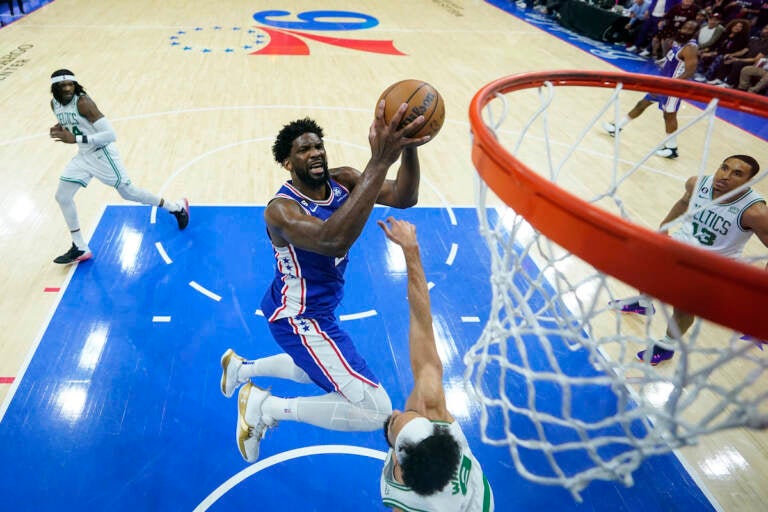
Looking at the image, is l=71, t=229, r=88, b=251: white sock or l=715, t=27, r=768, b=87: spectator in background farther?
l=715, t=27, r=768, b=87: spectator in background

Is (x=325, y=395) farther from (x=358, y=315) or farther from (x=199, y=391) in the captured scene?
(x=358, y=315)

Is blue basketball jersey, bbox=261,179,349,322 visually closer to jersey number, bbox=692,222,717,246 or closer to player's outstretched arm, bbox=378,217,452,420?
player's outstretched arm, bbox=378,217,452,420

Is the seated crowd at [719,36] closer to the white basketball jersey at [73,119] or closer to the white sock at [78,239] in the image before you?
the white basketball jersey at [73,119]

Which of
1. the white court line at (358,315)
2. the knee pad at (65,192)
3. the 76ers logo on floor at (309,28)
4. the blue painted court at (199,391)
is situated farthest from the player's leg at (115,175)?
the 76ers logo on floor at (309,28)

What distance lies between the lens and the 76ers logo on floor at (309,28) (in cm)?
1095

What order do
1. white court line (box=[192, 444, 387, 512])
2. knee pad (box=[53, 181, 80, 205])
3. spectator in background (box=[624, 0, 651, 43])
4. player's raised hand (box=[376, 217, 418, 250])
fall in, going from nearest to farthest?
player's raised hand (box=[376, 217, 418, 250]), white court line (box=[192, 444, 387, 512]), knee pad (box=[53, 181, 80, 205]), spectator in background (box=[624, 0, 651, 43])

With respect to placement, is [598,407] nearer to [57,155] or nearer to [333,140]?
[333,140]

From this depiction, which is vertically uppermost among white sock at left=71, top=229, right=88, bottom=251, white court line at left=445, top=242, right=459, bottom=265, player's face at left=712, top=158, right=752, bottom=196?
player's face at left=712, top=158, right=752, bottom=196

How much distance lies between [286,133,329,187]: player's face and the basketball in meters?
0.52

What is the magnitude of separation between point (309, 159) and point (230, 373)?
1486mm

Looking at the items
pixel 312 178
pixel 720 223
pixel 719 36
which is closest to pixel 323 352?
pixel 312 178

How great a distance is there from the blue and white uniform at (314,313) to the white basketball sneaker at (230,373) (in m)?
0.56

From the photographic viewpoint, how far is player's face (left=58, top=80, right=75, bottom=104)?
12.5 ft

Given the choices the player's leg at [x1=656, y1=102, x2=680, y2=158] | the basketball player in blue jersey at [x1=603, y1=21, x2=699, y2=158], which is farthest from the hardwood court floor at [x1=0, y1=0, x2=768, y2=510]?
the basketball player in blue jersey at [x1=603, y1=21, x2=699, y2=158]
